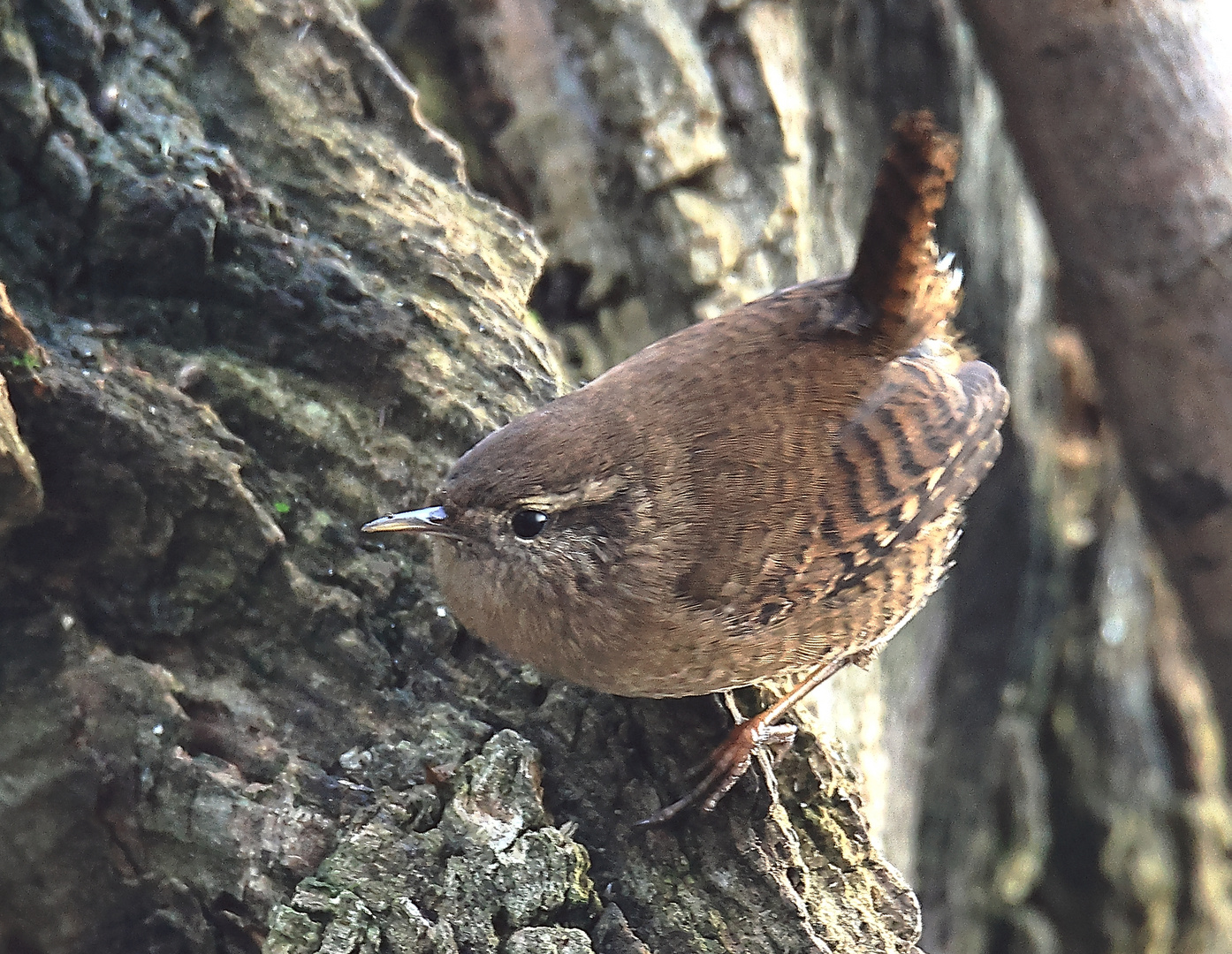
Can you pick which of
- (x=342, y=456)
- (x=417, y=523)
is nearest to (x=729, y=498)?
(x=417, y=523)

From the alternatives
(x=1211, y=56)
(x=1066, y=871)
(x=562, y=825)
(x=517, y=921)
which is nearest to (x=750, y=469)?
(x=562, y=825)

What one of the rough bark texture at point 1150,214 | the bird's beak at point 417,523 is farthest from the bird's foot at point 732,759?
the rough bark texture at point 1150,214

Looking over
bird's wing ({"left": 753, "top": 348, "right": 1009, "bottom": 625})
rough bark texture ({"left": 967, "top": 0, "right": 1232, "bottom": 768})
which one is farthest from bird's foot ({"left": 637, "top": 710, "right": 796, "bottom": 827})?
rough bark texture ({"left": 967, "top": 0, "right": 1232, "bottom": 768})

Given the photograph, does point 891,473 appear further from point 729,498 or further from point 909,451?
point 729,498

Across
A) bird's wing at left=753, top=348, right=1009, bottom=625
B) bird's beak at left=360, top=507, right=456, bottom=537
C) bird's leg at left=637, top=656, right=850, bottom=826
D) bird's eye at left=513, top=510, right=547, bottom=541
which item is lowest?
bird's leg at left=637, top=656, right=850, bottom=826

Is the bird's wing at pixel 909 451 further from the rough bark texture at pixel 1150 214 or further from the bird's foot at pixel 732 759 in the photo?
the rough bark texture at pixel 1150 214

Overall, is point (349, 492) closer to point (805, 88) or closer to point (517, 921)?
→ point (517, 921)

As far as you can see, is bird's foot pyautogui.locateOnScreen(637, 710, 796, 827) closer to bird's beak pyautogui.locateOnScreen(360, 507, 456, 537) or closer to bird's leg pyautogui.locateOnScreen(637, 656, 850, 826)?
bird's leg pyautogui.locateOnScreen(637, 656, 850, 826)
